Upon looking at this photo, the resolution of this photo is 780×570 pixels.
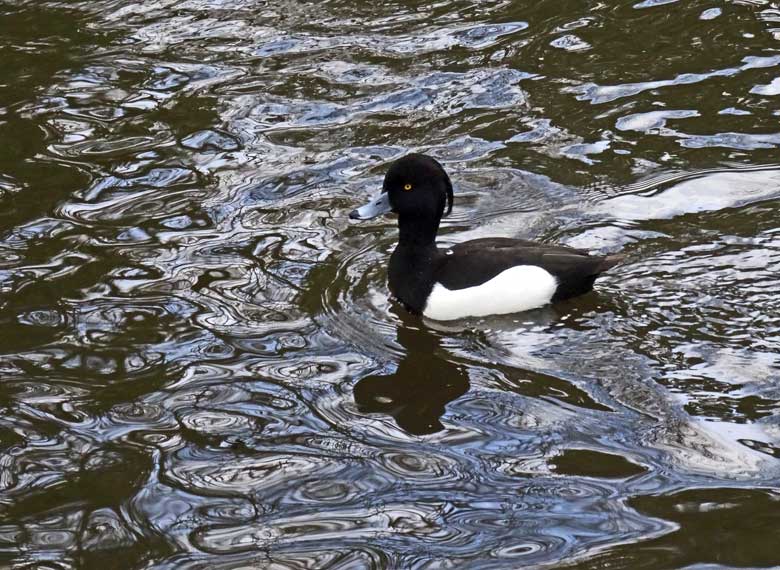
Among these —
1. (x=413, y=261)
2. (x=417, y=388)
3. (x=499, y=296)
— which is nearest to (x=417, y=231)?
(x=413, y=261)

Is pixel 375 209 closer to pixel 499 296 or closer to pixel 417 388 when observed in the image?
pixel 499 296

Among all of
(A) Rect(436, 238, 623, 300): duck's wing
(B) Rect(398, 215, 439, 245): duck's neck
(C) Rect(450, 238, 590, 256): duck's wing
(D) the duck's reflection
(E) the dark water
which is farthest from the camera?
(B) Rect(398, 215, 439, 245): duck's neck

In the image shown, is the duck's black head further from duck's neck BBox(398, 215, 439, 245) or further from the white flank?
the white flank

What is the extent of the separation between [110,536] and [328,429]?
1303mm

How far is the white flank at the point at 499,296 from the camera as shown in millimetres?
7477

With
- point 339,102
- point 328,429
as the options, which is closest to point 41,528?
point 328,429

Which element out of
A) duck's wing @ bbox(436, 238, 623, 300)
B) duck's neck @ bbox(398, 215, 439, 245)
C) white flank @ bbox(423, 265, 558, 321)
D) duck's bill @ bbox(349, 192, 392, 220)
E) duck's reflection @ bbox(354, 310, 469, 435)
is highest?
duck's bill @ bbox(349, 192, 392, 220)

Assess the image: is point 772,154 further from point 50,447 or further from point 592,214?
point 50,447

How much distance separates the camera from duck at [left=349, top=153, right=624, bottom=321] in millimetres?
7484

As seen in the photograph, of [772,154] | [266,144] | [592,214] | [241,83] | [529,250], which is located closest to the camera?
[529,250]

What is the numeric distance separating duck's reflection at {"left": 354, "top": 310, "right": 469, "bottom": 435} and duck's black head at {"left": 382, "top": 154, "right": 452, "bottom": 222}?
2.80 feet

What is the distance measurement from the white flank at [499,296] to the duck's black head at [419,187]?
1.71ft

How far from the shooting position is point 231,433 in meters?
6.39

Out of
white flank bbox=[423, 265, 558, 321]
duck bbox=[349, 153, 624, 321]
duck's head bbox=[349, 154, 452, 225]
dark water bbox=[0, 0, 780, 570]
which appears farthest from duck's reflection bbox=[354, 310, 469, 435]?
duck's head bbox=[349, 154, 452, 225]
